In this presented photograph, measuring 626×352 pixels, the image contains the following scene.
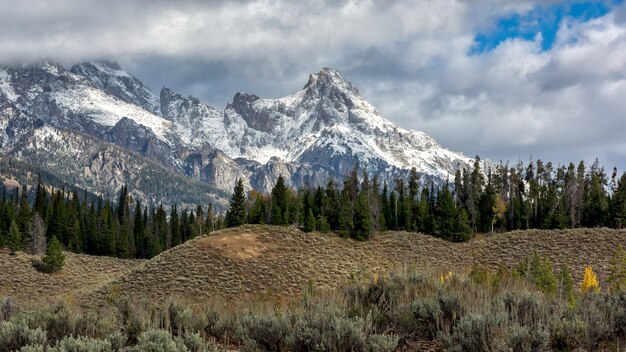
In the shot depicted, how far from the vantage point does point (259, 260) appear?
54250 mm

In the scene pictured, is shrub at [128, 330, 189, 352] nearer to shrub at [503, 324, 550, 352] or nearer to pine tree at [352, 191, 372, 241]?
shrub at [503, 324, 550, 352]

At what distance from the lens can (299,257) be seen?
5716cm

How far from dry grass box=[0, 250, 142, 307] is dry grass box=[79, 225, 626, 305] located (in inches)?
270

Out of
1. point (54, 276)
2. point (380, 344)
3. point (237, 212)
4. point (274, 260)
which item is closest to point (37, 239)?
point (54, 276)

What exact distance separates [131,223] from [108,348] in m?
110

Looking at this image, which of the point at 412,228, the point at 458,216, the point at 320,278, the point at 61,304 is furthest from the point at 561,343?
the point at 412,228

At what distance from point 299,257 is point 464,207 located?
4157 cm

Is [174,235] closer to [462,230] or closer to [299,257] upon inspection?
[299,257]

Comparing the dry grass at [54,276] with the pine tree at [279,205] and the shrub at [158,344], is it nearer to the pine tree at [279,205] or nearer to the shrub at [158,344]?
the pine tree at [279,205]

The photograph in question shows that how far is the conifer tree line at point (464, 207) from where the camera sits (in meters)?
73.7

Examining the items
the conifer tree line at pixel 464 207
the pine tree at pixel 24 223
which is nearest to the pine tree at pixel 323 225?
the conifer tree line at pixel 464 207

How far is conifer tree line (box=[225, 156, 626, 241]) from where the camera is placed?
73.7m

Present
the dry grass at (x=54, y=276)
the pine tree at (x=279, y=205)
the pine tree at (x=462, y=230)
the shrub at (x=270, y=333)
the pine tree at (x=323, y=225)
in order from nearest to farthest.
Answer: the shrub at (x=270, y=333) → the dry grass at (x=54, y=276) → the pine tree at (x=323, y=225) → the pine tree at (x=462, y=230) → the pine tree at (x=279, y=205)

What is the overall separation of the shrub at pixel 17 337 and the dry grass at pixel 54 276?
46.1 metres
